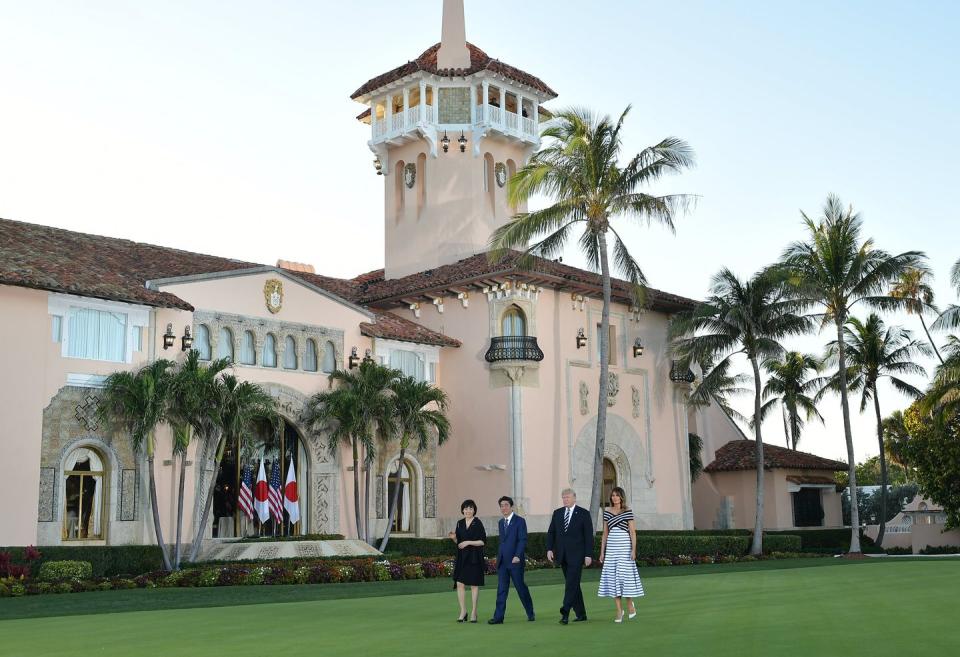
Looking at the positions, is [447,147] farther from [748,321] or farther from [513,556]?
[513,556]

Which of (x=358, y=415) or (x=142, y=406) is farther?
(x=358, y=415)

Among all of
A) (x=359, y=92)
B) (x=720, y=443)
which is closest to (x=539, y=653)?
(x=359, y=92)

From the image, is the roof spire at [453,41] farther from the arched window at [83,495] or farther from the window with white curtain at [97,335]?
the arched window at [83,495]

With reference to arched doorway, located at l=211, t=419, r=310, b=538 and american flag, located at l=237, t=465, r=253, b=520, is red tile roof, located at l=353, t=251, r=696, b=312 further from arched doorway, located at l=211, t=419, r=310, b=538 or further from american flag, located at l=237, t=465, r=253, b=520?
american flag, located at l=237, t=465, r=253, b=520

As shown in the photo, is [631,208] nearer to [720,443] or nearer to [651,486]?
[651,486]

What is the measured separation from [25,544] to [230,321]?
315 inches

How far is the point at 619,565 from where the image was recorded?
13.4 metres

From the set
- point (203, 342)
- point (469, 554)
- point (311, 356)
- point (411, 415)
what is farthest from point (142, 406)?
point (469, 554)

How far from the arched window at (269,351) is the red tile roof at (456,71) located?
42.7 feet

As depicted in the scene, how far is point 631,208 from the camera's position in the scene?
31.6 meters

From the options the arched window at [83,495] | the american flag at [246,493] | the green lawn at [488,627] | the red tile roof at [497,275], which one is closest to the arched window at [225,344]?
the american flag at [246,493]

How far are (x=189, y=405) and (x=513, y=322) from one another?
40.2ft

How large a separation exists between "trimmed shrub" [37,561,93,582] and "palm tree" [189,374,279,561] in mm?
3236

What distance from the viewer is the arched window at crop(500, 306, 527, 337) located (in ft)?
112
